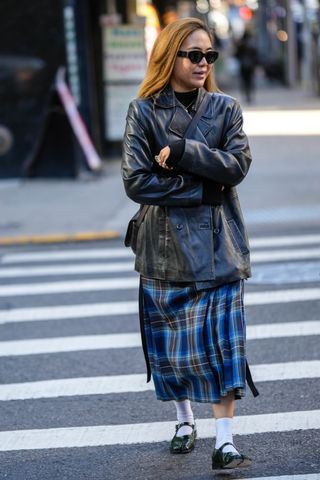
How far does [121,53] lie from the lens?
19.0m

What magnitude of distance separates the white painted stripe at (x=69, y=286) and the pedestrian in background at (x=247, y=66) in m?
21.9

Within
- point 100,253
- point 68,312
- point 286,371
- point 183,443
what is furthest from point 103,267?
point 183,443

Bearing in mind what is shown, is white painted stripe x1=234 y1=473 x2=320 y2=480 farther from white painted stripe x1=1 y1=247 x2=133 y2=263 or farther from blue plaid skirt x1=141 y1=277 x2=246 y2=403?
white painted stripe x1=1 y1=247 x2=133 y2=263

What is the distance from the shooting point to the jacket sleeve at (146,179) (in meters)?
4.68

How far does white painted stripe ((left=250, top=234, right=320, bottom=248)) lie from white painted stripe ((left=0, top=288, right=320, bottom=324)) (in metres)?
2.37

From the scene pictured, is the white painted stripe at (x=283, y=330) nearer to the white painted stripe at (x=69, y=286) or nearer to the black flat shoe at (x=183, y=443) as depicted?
the white painted stripe at (x=69, y=286)

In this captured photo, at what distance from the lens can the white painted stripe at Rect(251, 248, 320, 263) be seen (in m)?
10.4

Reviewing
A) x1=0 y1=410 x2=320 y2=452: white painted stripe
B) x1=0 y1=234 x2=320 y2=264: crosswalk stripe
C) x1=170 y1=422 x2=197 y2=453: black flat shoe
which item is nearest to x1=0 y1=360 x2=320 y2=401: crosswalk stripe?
x1=0 y1=410 x2=320 y2=452: white painted stripe

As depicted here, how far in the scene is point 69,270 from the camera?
10492 millimetres

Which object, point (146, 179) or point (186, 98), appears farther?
point (186, 98)

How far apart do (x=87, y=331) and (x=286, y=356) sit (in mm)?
1606

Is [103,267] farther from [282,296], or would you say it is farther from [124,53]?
[124,53]

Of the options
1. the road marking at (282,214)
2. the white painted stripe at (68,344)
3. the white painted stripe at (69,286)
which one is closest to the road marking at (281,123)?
the road marking at (282,214)

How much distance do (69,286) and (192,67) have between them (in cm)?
514
